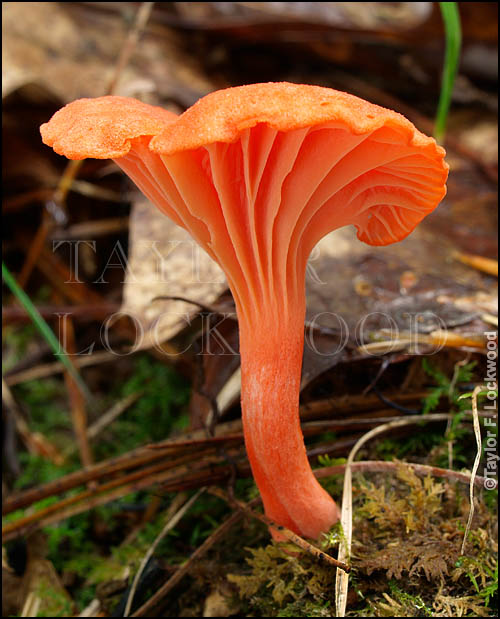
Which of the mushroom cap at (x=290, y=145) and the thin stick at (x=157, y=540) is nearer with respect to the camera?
the mushroom cap at (x=290, y=145)

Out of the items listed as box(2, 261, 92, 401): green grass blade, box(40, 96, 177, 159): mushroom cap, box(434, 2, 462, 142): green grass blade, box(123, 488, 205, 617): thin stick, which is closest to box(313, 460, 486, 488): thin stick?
box(123, 488, 205, 617): thin stick

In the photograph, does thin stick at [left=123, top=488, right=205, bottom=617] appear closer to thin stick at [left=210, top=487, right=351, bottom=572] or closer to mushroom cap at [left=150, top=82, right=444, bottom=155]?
thin stick at [left=210, top=487, right=351, bottom=572]

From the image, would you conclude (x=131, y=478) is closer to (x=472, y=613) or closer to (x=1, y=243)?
(x=472, y=613)

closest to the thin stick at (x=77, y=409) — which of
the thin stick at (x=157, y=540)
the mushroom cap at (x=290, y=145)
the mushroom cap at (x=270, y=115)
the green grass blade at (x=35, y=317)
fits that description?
the green grass blade at (x=35, y=317)

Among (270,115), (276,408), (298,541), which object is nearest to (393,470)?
(298,541)

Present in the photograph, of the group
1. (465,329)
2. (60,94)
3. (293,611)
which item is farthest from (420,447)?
(60,94)

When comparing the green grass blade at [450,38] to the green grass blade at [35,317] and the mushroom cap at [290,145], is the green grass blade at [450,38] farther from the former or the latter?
the green grass blade at [35,317]
